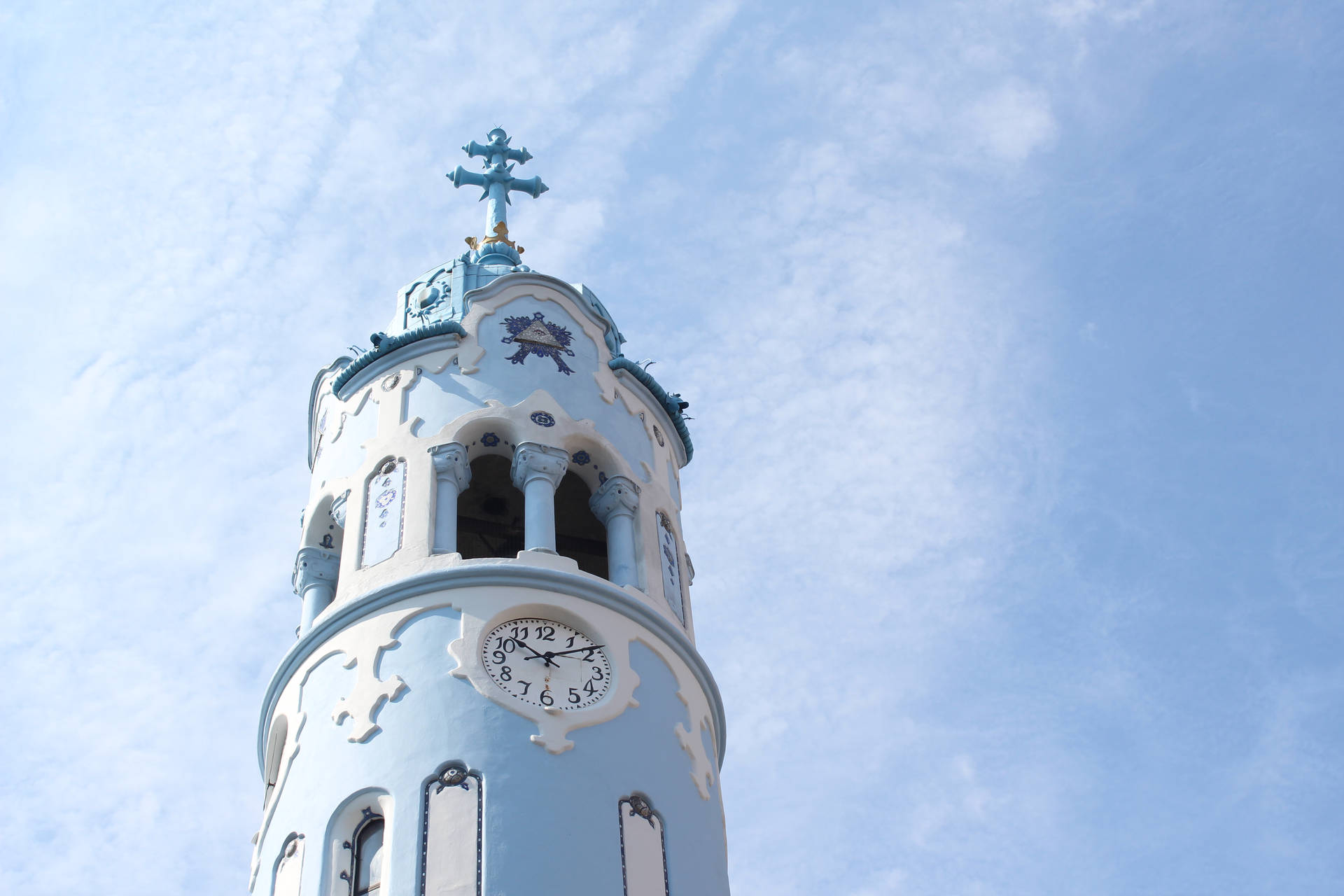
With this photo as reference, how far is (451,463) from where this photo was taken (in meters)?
22.7

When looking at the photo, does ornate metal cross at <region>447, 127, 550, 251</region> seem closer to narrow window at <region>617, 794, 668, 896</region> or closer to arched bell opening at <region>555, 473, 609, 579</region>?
arched bell opening at <region>555, 473, 609, 579</region>

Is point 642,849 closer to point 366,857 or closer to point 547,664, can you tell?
point 547,664

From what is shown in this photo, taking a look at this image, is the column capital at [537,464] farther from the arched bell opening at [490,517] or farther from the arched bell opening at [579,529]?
the arched bell opening at [490,517]

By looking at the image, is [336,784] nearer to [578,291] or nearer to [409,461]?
[409,461]

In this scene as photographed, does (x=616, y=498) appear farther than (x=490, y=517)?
No

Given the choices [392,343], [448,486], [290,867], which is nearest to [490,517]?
[392,343]

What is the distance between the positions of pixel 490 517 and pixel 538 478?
3.41 metres

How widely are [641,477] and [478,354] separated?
8.83 ft

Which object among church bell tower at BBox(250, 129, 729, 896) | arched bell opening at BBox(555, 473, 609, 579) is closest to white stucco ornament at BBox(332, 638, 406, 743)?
church bell tower at BBox(250, 129, 729, 896)

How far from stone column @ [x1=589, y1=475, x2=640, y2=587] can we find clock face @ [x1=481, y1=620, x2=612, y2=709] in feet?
5.77

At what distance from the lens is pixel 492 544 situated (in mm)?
26172

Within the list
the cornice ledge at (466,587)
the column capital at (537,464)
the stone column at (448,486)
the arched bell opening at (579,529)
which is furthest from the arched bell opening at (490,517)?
the cornice ledge at (466,587)

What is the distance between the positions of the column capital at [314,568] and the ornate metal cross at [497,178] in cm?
713

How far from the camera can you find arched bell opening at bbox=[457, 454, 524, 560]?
25688 mm
